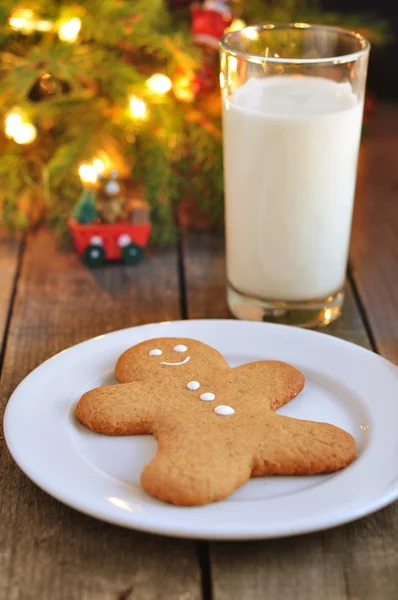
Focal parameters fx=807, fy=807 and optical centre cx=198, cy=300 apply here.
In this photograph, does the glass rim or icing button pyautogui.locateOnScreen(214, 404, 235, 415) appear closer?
icing button pyautogui.locateOnScreen(214, 404, 235, 415)

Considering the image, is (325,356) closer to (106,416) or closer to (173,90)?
(106,416)

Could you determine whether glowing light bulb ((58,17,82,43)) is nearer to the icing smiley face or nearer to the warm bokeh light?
the warm bokeh light

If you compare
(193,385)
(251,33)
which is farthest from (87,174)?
(193,385)

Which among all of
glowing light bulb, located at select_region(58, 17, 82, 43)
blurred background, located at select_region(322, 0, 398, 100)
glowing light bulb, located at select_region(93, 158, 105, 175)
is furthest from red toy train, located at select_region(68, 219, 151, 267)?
blurred background, located at select_region(322, 0, 398, 100)

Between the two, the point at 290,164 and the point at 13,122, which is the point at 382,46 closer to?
the point at 13,122

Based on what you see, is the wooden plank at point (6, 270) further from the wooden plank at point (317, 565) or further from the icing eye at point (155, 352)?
the wooden plank at point (317, 565)

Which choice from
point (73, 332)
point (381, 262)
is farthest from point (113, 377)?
point (381, 262)
